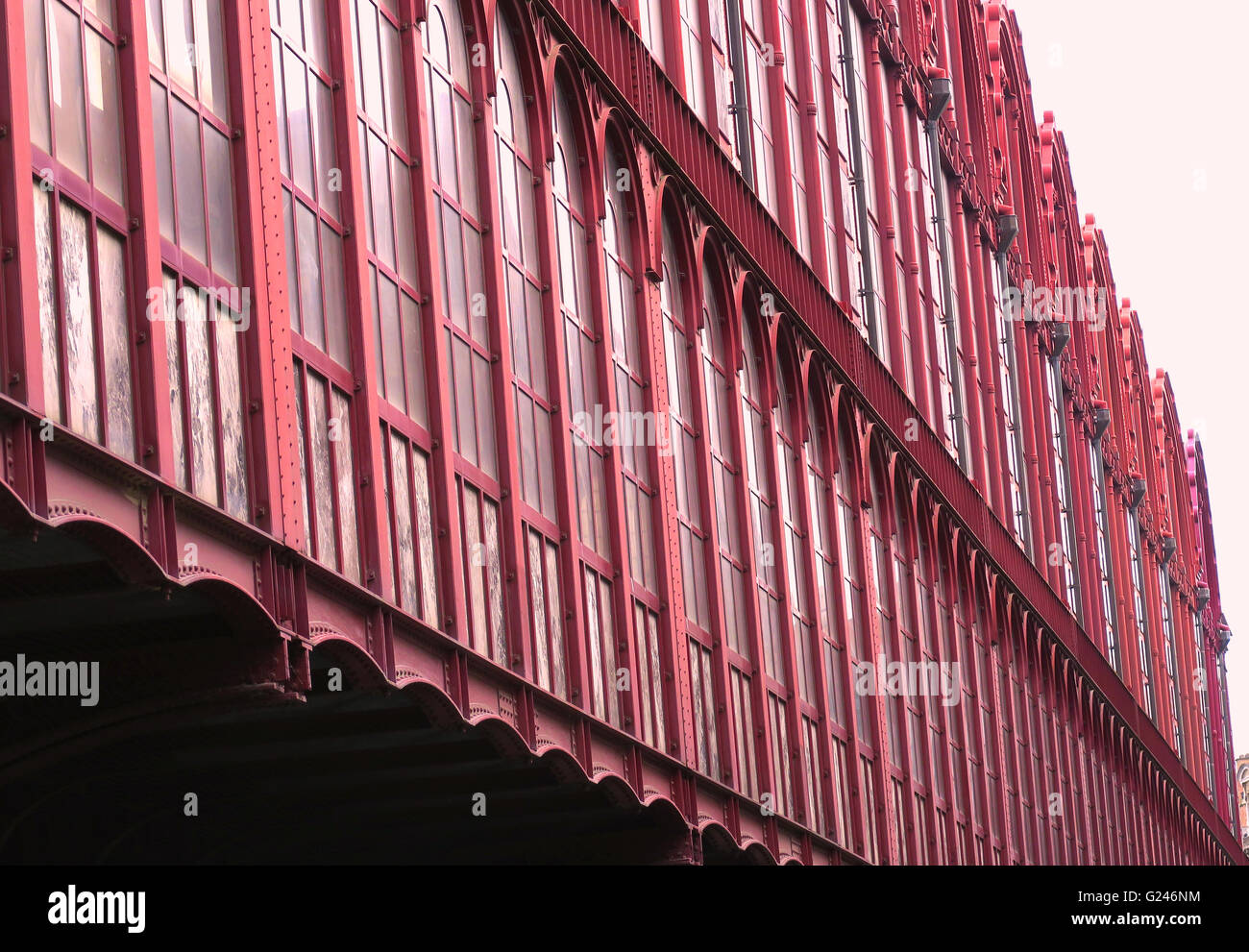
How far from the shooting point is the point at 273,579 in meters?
17.2

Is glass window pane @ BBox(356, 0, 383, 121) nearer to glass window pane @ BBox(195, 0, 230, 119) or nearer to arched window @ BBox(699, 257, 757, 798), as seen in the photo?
glass window pane @ BBox(195, 0, 230, 119)

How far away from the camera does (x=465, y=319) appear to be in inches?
890

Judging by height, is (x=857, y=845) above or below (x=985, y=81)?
below

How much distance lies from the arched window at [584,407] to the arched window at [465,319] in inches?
92.3

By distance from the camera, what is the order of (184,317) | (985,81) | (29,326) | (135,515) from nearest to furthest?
(29,326) < (135,515) < (184,317) < (985,81)

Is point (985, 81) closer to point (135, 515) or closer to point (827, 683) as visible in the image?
point (827, 683)

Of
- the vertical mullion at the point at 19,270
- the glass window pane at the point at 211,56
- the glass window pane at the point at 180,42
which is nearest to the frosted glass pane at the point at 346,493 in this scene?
the glass window pane at the point at 211,56

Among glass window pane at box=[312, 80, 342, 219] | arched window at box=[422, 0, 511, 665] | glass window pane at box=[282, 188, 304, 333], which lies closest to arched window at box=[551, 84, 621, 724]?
arched window at box=[422, 0, 511, 665]

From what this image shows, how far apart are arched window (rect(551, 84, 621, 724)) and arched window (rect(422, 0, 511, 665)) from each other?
7.69 feet

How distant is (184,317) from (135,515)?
72.2 inches

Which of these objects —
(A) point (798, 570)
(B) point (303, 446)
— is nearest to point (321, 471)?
(B) point (303, 446)

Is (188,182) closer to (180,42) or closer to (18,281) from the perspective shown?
(180,42)

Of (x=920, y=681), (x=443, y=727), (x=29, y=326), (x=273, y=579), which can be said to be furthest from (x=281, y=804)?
(x=920, y=681)

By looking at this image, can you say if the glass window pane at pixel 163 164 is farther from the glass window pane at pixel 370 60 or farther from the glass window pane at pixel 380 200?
the glass window pane at pixel 370 60
